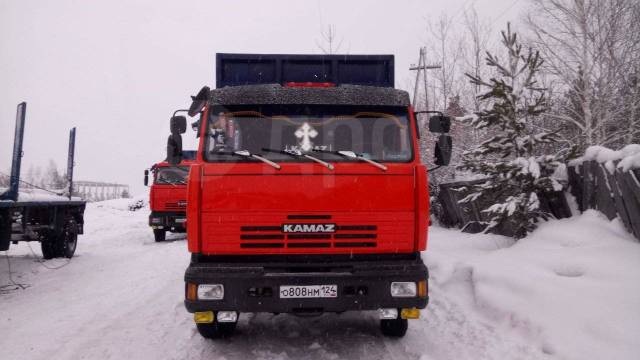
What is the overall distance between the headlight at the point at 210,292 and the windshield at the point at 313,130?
128 cm

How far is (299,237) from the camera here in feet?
13.5

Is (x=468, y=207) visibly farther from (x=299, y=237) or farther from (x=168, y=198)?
(x=168, y=198)

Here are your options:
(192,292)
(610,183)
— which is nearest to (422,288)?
(192,292)

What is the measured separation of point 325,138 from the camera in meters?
4.58

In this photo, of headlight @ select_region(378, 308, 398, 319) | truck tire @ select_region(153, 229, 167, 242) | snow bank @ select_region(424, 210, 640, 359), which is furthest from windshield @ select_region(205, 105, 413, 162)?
truck tire @ select_region(153, 229, 167, 242)

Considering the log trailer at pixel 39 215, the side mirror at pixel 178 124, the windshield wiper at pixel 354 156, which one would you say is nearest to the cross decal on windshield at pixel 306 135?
the windshield wiper at pixel 354 156

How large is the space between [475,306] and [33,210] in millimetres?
8333

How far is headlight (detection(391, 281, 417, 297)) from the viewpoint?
4.07 metres

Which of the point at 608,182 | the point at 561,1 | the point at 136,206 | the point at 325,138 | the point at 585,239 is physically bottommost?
the point at 136,206

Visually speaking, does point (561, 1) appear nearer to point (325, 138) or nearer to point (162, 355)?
point (325, 138)

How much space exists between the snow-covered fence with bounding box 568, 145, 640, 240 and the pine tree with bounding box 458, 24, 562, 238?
332 mm

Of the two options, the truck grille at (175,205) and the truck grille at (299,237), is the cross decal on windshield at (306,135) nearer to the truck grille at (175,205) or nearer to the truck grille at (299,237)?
the truck grille at (299,237)

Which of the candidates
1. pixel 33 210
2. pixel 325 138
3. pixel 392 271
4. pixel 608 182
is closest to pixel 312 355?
pixel 392 271

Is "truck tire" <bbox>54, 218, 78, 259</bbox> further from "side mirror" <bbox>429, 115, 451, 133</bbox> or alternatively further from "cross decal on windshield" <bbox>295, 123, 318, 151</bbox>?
"side mirror" <bbox>429, 115, 451, 133</bbox>
